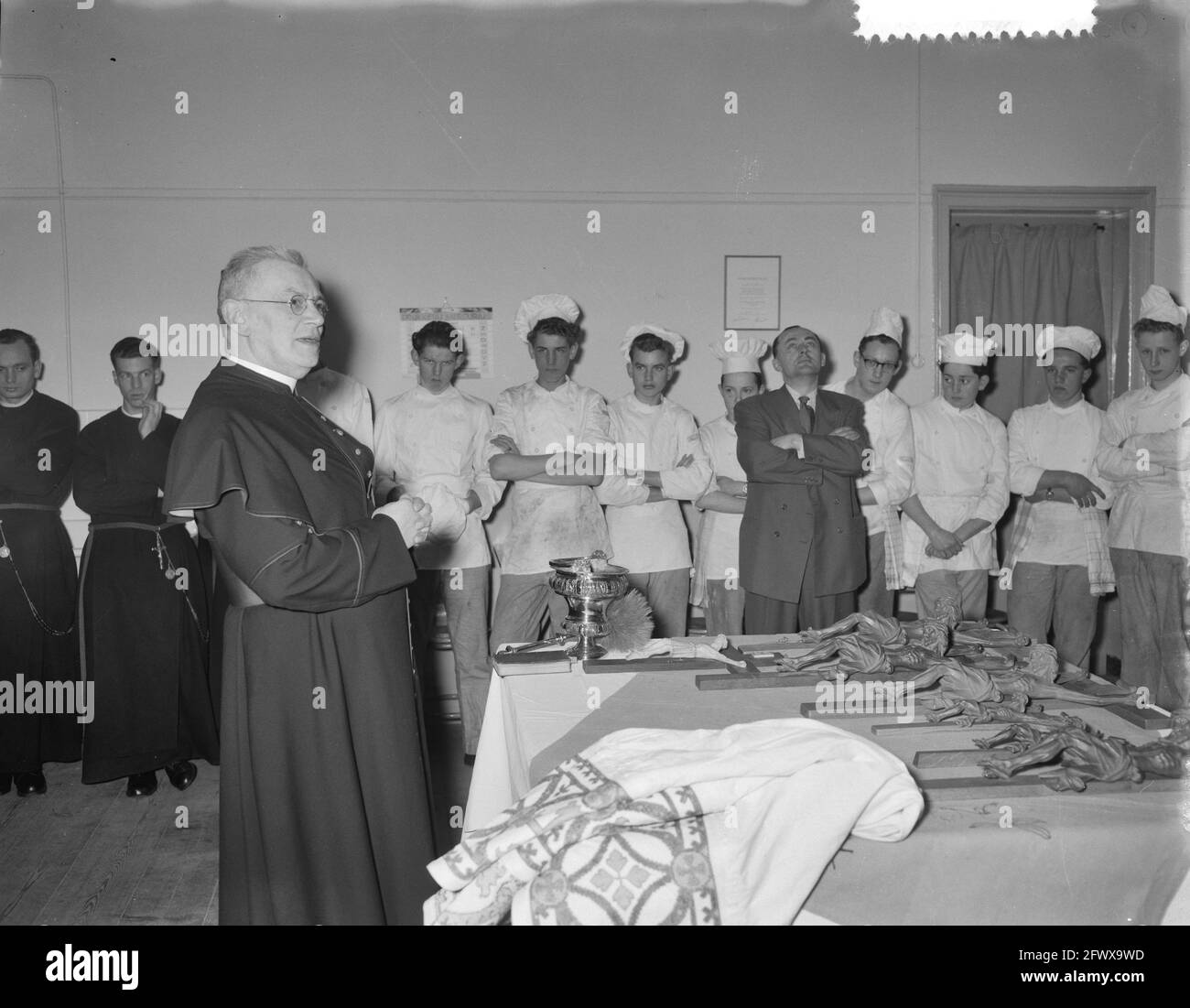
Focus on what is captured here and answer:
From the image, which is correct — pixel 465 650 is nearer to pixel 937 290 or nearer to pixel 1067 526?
pixel 1067 526

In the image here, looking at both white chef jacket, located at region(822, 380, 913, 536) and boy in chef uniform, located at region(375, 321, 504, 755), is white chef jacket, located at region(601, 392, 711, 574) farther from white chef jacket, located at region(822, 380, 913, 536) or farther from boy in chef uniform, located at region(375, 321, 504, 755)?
white chef jacket, located at region(822, 380, 913, 536)

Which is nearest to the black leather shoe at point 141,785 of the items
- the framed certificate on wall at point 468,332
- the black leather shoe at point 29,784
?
the black leather shoe at point 29,784

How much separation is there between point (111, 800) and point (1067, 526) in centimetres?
400

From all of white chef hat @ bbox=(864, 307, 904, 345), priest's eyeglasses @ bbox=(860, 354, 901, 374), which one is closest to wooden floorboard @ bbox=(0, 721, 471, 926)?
priest's eyeglasses @ bbox=(860, 354, 901, 374)

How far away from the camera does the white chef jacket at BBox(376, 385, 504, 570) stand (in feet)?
15.5

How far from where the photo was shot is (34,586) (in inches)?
173

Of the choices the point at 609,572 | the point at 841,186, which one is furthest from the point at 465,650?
the point at 841,186

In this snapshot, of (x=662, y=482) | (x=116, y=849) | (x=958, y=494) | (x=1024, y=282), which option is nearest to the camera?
(x=116, y=849)

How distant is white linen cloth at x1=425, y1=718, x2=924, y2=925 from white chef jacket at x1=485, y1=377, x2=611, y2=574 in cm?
297

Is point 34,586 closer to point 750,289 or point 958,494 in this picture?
point 750,289

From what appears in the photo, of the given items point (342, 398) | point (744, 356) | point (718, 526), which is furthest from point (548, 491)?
point (342, 398)

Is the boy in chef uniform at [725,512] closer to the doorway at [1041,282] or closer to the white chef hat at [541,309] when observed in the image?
the white chef hat at [541,309]

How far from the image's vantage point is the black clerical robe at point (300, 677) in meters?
2.14

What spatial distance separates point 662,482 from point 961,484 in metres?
1.31
